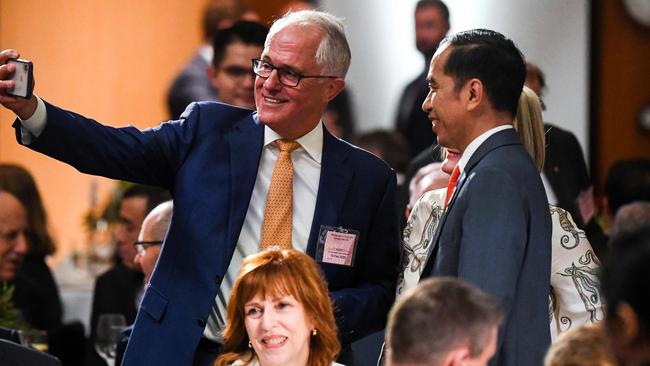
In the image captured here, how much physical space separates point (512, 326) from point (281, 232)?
2.78 ft

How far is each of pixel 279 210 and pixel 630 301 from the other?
6.87 ft

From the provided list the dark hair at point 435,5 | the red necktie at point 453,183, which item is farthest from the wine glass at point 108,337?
the dark hair at point 435,5

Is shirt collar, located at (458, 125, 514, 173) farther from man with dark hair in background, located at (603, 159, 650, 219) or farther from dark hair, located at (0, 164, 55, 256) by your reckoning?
dark hair, located at (0, 164, 55, 256)

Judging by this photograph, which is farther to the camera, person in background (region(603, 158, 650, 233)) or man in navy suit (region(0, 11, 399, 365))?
person in background (region(603, 158, 650, 233))

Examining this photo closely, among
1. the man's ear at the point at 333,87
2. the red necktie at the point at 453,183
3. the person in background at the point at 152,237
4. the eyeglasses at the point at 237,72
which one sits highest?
the man's ear at the point at 333,87

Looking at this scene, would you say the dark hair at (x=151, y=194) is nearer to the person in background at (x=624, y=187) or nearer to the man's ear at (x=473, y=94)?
the person in background at (x=624, y=187)

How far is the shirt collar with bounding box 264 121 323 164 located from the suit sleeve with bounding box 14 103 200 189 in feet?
0.73

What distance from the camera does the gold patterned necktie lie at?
3.93 metres

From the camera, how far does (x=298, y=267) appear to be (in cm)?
365

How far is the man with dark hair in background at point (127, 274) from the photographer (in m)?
6.26

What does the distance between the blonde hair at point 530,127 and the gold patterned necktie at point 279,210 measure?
2.25 feet

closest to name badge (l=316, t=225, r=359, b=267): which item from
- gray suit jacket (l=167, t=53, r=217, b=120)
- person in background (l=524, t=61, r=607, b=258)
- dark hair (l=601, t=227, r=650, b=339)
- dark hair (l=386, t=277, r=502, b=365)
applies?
dark hair (l=386, t=277, r=502, b=365)

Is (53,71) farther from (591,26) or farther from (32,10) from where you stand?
(591,26)

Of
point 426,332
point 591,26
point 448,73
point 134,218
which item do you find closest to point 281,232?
point 448,73
